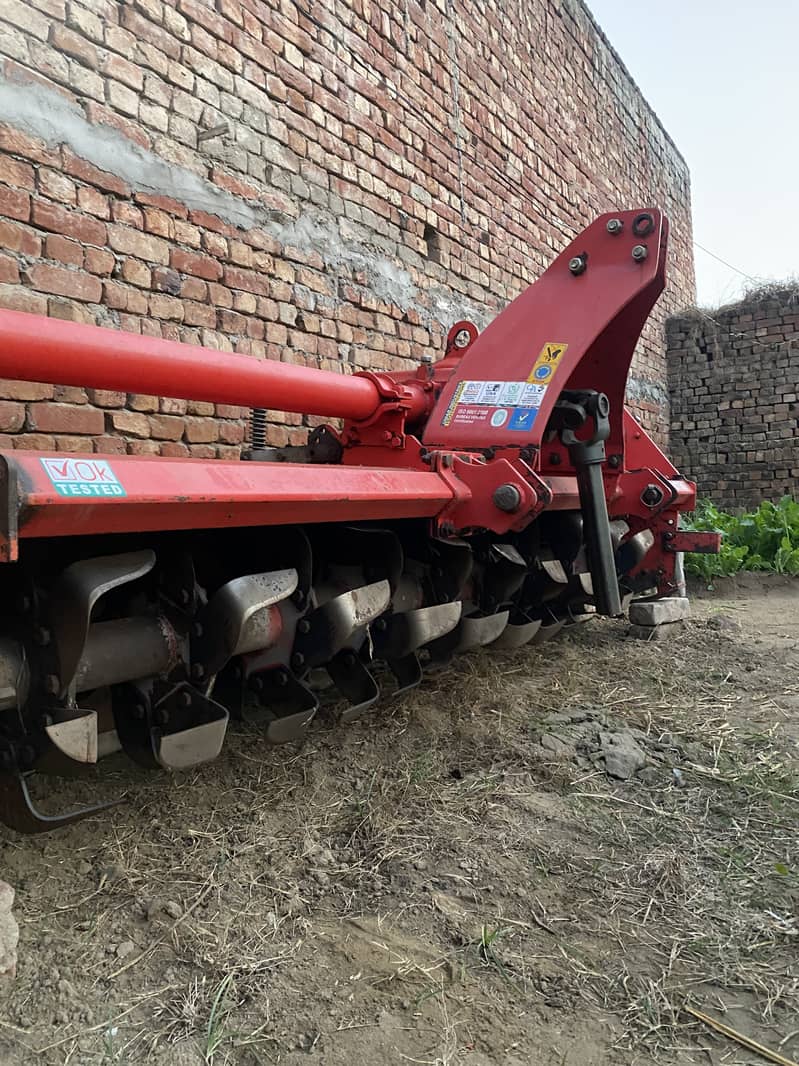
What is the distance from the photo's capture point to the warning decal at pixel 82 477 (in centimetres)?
144

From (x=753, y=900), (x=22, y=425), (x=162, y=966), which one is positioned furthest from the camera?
(x=22, y=425)

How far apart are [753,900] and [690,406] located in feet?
32.9

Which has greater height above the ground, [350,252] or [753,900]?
[350,252]

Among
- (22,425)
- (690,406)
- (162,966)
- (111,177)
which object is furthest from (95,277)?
→ (690,406)

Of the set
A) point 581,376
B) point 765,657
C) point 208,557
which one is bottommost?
point 765,657

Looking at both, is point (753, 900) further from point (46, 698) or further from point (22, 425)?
point (22, 425)

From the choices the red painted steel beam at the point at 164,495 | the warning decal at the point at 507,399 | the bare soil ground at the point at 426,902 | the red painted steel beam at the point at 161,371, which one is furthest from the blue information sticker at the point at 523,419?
the bare soil ground at the point at 426,902

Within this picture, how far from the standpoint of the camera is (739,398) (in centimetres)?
1067

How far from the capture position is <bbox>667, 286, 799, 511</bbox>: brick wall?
1035cm

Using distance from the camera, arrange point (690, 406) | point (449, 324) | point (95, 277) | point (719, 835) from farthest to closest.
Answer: point (690, 406)
point (449, 324)
point (95, 277)
point (719, 835)

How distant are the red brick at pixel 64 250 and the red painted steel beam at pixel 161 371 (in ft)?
2.90

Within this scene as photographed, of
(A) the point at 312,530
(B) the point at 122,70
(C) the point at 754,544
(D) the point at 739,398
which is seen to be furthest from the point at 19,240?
(D) the point at 739,398

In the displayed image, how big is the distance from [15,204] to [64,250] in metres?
0.23

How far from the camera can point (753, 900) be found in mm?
1832
